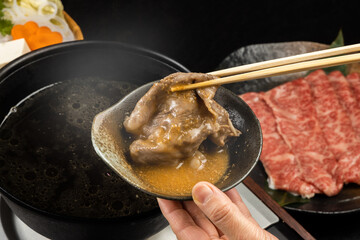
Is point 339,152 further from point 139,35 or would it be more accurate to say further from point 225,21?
point 139,35

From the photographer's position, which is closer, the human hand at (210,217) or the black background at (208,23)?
the human hand at (210,217)

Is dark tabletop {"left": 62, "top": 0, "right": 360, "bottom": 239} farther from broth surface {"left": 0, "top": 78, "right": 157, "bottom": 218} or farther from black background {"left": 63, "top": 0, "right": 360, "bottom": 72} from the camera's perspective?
broth surface {"left": 0, "top": 78, "right": 157, "bottom": 218}

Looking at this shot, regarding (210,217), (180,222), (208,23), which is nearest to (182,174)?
(210,217)

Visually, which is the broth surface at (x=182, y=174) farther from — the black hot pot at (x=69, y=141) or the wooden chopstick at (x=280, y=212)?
the wooden chopstick at (x=280, y=212)

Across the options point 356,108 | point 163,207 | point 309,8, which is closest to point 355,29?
point 309,8

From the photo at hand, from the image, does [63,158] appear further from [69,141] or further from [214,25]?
[214,25]

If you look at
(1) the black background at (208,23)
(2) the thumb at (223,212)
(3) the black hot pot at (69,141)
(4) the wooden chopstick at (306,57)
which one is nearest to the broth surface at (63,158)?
(3) the black hot pot at (69,141)

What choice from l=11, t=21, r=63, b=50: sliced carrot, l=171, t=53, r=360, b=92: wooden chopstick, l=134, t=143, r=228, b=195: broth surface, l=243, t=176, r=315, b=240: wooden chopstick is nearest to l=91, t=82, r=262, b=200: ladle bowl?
l=134, t=143, r=228, b=195: broth surface
